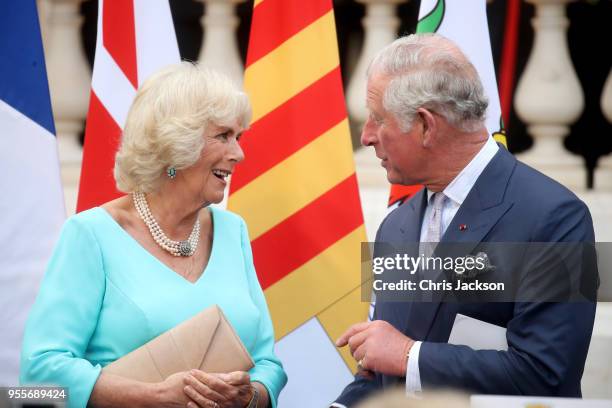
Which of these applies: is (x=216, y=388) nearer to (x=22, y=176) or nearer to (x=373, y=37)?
(x=22, y=176)

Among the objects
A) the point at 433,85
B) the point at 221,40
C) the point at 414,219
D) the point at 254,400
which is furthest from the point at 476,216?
the point at 221,40

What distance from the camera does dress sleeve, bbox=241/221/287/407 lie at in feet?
9.14

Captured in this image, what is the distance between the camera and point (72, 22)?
162 inches

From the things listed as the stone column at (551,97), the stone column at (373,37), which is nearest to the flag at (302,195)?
the stone column at (373,37)

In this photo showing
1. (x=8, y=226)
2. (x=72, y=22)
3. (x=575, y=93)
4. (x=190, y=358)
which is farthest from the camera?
(x=72, y=22)

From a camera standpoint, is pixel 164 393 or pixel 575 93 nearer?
pixel 164 393

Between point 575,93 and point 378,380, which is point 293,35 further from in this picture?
point 378,380

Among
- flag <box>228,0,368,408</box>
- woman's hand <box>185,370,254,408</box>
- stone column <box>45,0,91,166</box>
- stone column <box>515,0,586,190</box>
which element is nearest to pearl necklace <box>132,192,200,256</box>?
woman's hand <box>185,370,254,408</box>

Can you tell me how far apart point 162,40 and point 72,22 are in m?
0.67

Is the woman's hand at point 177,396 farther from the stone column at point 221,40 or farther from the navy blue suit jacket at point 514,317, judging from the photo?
the stone column at point 221,40

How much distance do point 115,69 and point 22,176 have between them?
491mm

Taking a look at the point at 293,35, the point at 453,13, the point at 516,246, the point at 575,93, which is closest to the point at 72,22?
the point at 293,35

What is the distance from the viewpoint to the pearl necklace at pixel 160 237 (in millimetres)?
2820

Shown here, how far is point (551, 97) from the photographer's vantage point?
3861 millimetres
